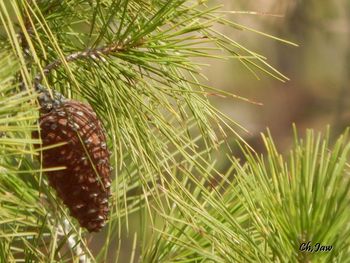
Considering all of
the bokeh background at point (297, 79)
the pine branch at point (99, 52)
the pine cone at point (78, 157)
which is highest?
the pine branch at point (99, 52)

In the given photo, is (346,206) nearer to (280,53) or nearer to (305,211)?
(305,211)

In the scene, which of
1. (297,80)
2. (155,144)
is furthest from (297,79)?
(155,144)

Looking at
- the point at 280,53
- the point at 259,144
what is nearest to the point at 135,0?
the point at 259,144

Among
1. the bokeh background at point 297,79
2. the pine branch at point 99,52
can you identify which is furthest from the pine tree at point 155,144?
the bokeh background at point 297,79

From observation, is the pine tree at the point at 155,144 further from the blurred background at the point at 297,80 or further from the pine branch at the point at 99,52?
the blurred background at the point at 297,80

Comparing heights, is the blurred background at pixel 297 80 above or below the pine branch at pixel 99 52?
below

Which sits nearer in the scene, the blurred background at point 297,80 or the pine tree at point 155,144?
the pine tree at point 155,144

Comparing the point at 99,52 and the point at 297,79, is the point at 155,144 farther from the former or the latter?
the point at 297,79
